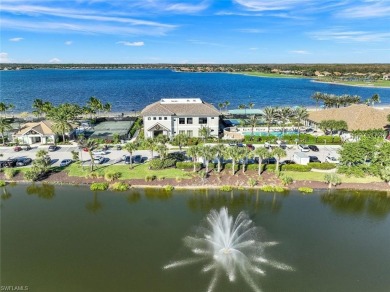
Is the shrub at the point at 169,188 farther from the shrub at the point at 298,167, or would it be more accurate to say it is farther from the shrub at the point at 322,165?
the shrub at the point at 322,165

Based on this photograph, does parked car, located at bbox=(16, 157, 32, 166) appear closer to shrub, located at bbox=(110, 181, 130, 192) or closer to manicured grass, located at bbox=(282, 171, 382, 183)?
shrub, located at bbox=(110, 181, 130, 192)

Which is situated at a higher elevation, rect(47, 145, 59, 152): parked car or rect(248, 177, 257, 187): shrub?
rect(47, 145, 59, 152): parked car

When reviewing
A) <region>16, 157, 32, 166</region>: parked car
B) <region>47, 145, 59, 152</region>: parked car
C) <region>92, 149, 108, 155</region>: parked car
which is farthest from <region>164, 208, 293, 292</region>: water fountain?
<region>47, 145, 59, 152</region>: parked car

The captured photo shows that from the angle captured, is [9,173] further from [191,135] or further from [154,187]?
[191,135]

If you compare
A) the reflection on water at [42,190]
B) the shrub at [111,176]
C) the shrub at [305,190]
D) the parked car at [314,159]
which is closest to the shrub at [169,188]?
the shrub at [111,176]

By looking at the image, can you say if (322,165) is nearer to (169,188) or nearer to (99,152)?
(169,188)

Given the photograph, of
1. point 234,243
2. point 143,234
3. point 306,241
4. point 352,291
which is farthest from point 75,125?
point 352,291
